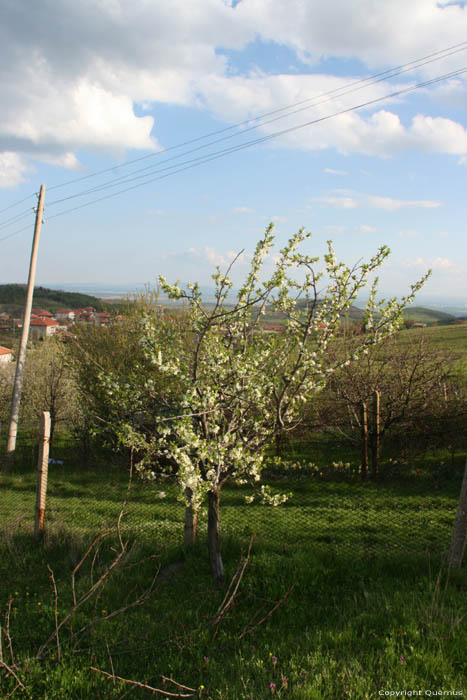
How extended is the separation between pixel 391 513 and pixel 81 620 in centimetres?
540

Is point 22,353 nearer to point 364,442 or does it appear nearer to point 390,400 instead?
point 364,442

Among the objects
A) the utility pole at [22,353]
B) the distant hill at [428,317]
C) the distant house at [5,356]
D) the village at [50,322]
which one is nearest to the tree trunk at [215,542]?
the village at [50,322]

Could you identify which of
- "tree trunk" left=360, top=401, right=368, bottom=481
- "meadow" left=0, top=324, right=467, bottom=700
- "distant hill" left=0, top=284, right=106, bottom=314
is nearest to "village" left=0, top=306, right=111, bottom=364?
"distant hill" left=0, top=284, right=106, bottom=314

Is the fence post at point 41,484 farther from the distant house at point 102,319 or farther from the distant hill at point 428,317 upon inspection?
the distant hill at point 428,317

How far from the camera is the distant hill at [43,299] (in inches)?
3561

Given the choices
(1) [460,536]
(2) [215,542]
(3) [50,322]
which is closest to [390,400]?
(1) [460,536]

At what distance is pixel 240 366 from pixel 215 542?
6.84 ft

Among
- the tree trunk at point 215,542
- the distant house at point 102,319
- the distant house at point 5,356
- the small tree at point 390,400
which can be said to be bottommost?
the distant house at point 5,356

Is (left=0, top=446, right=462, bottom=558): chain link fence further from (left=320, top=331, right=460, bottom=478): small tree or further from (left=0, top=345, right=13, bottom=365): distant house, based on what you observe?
(left=0, top=345, right=13, bottom=365): distant house

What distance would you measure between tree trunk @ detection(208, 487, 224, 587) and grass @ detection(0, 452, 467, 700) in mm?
168

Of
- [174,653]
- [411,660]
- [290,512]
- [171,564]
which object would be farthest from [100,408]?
[411,660]

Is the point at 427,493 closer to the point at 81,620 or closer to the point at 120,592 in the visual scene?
the point at 120,592

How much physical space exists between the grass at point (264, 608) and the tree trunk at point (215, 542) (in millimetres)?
168

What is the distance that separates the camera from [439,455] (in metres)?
10.2
